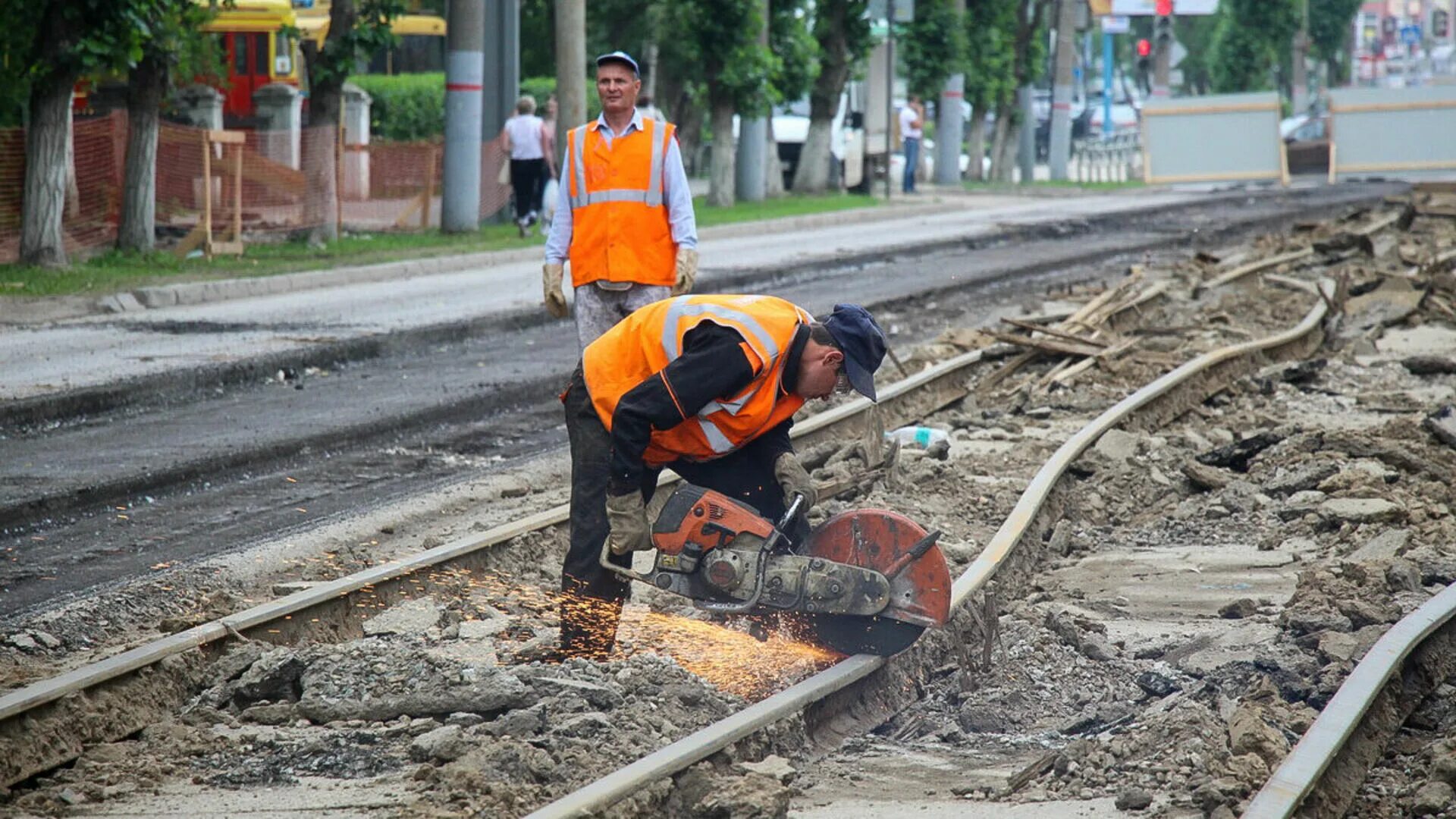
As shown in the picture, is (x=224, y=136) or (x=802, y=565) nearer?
(x=802, y=565)

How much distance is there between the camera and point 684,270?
28.1 feet

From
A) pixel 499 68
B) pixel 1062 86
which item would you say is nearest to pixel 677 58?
pixel 499 68

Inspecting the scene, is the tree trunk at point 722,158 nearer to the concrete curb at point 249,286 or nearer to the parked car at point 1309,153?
the concrete curb at point 249,286

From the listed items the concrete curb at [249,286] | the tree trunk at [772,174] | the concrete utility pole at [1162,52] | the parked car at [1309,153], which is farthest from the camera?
the concrete utility pole at [1162,52]

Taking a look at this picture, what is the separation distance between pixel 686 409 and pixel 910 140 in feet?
107

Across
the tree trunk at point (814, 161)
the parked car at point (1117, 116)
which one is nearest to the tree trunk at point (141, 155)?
the tree trunk at point (814, 161)

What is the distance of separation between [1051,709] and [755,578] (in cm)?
107

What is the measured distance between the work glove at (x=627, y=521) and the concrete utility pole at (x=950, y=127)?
3340cm

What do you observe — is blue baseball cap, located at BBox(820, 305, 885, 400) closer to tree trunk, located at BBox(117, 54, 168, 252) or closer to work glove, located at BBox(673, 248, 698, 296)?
work glove, located at BBox(673, 248, 698, 296)

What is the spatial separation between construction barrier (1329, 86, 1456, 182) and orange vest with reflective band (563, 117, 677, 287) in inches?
1231

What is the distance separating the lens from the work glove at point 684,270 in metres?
8.55

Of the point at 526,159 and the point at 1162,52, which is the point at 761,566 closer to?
the point at 526,159

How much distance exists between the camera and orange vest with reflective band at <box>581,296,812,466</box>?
218 inches

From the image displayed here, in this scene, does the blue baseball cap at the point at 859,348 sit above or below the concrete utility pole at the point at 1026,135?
below
